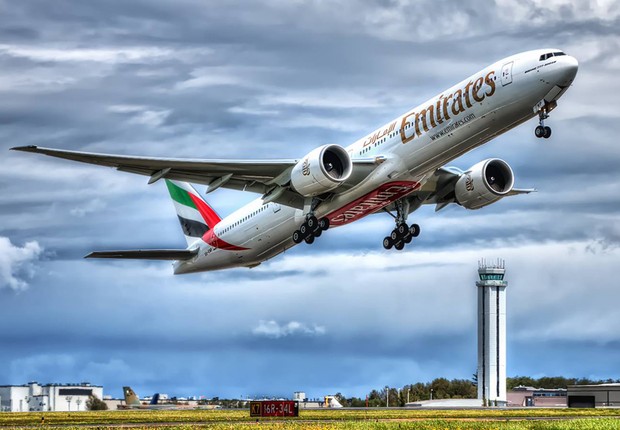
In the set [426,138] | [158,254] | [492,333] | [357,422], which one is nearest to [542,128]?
[426,138]

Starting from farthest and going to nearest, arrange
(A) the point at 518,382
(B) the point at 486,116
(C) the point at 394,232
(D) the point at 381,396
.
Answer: (A) the point at 518,382 → (D) the point at 381,396 → (C) the point at 394,232 → (B) the point at 486,116

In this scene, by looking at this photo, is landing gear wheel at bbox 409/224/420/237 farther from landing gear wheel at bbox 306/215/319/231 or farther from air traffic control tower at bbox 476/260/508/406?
air traffic control tower at bbox 476/260/508/406

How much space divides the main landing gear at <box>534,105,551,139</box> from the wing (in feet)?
30.1

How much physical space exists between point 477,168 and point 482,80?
10803mm

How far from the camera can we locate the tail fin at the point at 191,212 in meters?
66.4

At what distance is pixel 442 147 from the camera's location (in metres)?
46.1

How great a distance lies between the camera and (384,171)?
159 feet

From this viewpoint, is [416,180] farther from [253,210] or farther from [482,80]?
[253,210]

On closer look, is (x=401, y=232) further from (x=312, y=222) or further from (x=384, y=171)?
(x=384, y=171)

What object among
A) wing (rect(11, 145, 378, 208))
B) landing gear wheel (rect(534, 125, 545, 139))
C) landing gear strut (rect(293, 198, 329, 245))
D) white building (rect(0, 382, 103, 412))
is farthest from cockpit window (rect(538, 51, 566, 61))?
white building (rect(0, 382, 103, 412))

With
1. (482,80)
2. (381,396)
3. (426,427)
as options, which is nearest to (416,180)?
(482,80)

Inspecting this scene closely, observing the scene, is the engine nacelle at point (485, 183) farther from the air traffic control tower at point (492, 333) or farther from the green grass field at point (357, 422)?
the air traffic control tower at point (492, 333)

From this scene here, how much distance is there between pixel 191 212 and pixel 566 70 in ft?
110

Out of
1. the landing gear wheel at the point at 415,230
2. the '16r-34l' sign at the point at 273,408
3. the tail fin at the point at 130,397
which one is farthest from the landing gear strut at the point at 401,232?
the tail fin at the point at 130,397
